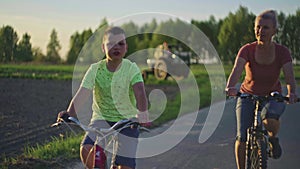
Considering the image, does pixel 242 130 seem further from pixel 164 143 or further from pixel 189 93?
pixel 189 93

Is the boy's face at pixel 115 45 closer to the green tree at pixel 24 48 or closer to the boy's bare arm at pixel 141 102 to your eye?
the boy's bare arm at pixel 141 102

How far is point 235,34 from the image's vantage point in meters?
11.5

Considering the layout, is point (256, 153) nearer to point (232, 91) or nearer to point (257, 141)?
point (257, 141)

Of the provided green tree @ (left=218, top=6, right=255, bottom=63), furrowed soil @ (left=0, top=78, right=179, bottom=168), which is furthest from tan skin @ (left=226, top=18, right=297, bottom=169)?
green tree @ (left=218, top=6, right=255, bottom=63)

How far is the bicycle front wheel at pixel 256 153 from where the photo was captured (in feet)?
15.0

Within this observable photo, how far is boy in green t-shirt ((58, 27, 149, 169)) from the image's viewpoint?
12.0 feet

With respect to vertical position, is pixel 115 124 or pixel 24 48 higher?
pixel 24 48

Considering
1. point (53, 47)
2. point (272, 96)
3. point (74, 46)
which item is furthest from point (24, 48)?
point (272, 96)

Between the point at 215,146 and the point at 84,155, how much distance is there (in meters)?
4.25

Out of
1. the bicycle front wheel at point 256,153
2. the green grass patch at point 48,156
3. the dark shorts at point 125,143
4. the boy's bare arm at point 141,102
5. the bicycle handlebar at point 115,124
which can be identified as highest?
the boy's bare arm at point 141,102

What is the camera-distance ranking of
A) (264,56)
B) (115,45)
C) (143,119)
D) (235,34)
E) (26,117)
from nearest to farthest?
(143,119) → (115,45) → (264,56) → (26,117) → (235,34)

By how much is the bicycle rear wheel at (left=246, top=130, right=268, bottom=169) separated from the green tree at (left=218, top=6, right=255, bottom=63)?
4812mm

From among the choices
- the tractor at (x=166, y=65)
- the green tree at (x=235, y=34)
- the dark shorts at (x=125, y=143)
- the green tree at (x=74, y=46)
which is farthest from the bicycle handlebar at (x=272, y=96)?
the tractor at (x=166, y=65)

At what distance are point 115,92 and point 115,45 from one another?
394 mm
